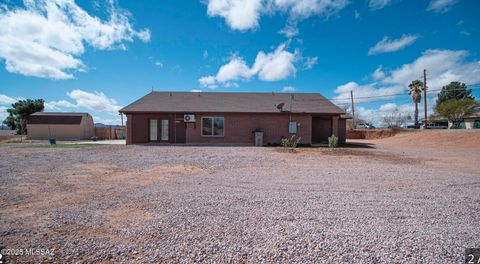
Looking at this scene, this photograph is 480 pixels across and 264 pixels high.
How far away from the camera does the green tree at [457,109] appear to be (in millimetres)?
36781

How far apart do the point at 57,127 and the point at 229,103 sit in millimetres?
22897

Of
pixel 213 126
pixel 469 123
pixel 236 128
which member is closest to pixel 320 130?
pixel 236 128

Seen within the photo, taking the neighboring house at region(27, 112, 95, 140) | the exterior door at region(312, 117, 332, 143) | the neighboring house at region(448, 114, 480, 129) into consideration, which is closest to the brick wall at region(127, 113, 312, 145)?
the exterior door at region(312, 117, 332, 143)

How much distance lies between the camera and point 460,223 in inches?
133

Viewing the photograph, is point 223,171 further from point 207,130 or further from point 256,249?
point 207,130

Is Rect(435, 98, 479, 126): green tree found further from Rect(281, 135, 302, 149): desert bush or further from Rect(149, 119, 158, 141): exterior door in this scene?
Rect(149, 119, 158, 141): exterior door

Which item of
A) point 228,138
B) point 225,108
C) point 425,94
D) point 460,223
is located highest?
point 425,94

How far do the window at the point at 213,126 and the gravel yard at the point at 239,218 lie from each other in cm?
1123

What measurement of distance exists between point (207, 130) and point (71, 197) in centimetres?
1321

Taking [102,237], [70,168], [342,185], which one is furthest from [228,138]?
[102,237]

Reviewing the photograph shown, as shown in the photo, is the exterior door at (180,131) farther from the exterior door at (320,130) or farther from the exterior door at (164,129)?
the exterior door at (320,130)

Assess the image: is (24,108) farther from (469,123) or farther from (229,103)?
(469,123)

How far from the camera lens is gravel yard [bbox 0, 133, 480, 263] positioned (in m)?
2.54

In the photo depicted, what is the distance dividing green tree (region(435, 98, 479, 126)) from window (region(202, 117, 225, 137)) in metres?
42.1
